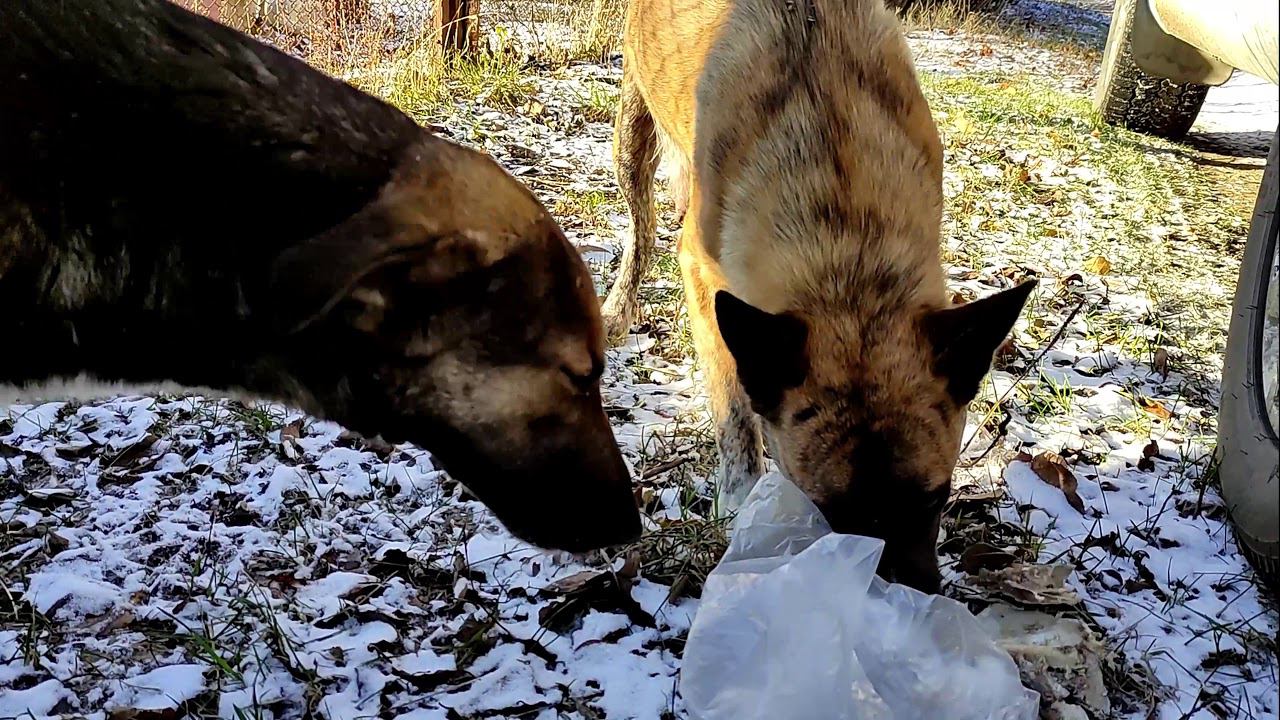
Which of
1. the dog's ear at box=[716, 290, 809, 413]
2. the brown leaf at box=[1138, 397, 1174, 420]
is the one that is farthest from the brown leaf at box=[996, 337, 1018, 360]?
the dog's ear at box=[716, 290, 809, 413]

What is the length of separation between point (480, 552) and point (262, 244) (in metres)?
1.45

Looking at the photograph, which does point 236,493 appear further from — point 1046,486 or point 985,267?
point 985,267

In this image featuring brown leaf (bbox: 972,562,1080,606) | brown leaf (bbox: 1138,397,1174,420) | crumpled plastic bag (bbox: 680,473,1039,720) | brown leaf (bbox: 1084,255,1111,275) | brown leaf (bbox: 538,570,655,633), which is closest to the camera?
crumpled plastic bag (bbox: 680,473,1039,720)

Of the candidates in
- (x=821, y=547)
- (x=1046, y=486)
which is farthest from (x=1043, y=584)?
(x=821, y=547)

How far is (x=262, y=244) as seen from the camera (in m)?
1.87

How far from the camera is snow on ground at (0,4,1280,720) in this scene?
253cm

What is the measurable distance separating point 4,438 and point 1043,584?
364 centimetres

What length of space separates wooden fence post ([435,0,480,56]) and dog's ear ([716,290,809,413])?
5.78m

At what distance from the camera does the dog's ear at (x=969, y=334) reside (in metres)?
2.31

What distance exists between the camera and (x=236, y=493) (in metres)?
3.32

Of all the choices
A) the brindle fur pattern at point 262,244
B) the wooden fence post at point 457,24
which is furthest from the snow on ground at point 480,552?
the wooden fence post at point 457,24

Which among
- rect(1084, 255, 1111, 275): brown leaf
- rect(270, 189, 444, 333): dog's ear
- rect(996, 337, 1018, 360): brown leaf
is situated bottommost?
rect(996, 337, 1018, 360): brown leaf

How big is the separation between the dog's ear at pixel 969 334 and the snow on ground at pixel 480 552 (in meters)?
0.70

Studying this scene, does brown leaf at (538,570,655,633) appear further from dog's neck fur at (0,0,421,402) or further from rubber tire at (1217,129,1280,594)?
rubber tire at (1217,129,1280,594)
